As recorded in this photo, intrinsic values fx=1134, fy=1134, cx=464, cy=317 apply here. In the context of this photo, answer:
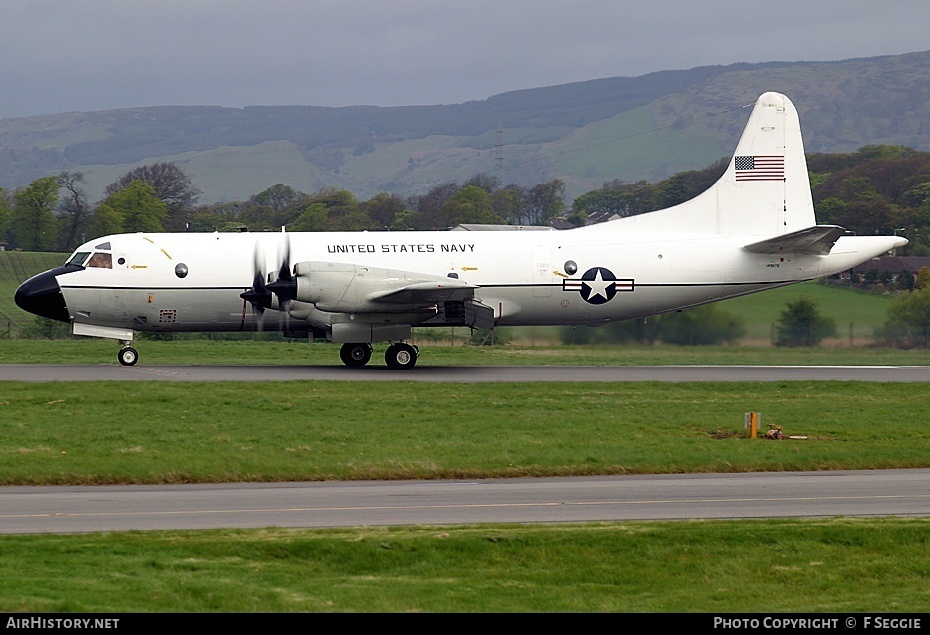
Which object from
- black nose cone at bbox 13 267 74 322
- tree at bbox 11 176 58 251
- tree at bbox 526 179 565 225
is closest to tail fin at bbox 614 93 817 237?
black nose cone at bbox 13 267 74 322

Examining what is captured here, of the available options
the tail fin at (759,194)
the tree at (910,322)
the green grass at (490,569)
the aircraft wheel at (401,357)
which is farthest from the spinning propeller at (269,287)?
the tree at (910,322)

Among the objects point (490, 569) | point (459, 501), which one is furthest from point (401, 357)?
point (490, 569)

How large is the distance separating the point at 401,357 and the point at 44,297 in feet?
38.9

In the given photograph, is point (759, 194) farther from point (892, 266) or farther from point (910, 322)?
point (892, 266)

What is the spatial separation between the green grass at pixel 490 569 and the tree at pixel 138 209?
91.6 meters

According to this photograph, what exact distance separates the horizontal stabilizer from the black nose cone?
23290 mm

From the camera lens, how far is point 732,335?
44.6 m

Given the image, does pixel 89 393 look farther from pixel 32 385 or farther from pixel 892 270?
pixel 892 270

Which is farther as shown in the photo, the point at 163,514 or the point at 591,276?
the point at 591,276

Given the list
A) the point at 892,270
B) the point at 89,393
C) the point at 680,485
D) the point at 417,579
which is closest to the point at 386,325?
the point at 89,393

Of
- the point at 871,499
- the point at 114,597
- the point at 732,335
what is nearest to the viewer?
the point at 114,597

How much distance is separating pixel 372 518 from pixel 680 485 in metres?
6.26

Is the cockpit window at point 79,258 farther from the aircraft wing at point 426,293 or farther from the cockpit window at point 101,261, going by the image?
the aircraft wing at point 426,293

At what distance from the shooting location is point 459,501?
18.5 m
